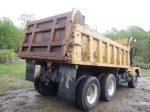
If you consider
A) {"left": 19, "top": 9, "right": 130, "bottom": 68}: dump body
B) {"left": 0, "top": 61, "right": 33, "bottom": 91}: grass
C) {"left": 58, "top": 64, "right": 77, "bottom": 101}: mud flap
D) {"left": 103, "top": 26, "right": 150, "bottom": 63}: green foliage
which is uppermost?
{"left": 103, "top": 26, "right": 150, "bottom": 63}: green foliage

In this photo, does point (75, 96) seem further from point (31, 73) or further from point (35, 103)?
point (31, 73)

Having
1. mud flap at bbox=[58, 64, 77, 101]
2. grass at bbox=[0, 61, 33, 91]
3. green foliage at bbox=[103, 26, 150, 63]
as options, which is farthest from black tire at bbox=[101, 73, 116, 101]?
green foliage at bbox=[103, 26, 150, 63]

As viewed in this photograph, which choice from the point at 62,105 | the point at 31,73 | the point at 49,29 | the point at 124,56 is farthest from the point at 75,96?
the point at 124,56

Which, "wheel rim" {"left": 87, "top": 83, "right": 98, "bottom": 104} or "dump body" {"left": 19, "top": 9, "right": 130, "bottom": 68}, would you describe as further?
"wheel rim" {"left": 87, "top": 83, "right": 98, "bottom": 104}

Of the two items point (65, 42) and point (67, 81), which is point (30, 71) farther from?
point (65, 42)

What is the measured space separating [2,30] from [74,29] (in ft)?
83.7

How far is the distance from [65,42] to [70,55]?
357 millimetres

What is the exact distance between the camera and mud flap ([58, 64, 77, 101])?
3.67 m

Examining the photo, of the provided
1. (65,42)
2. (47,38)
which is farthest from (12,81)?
(65,42)

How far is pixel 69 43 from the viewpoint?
345cm

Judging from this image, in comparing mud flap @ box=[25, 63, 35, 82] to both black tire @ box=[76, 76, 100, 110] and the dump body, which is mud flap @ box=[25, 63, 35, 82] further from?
black tire @ box=[76, 76, 100, 110]

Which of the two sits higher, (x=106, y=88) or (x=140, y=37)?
(x=140, y=37)

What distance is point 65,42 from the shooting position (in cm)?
346

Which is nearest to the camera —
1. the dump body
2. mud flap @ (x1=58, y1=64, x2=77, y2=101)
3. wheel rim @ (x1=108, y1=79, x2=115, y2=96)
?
the dump body
